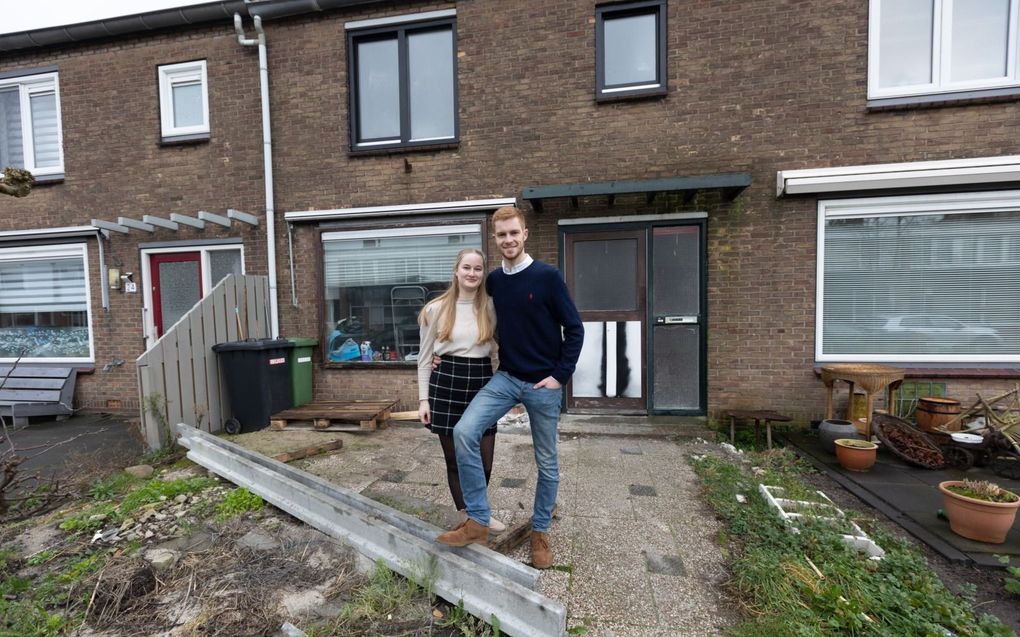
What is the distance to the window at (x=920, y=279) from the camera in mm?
4801

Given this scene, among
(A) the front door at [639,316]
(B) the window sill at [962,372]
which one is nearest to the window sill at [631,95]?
(A) the front door at [639,316]

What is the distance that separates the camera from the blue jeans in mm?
2234

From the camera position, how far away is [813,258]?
4.98 m

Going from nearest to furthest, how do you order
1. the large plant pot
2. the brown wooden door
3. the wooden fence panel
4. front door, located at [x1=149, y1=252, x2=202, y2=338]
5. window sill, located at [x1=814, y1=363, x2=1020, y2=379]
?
the large plant pot
the wooden fence panel
window sill, located at [x1=814, y1=363, x2=1020, y2=379]
the brown wooden door
front door, located at [x1=149, y1=252, x2=202, y2=338]

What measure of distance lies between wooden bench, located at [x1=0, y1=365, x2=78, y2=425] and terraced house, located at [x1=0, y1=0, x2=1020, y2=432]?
0.29 metres

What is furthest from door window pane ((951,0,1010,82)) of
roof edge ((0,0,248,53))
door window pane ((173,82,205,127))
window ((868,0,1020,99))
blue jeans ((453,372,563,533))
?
door window pane ((173,82,205,127))

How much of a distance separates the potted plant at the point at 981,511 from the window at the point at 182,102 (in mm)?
8801

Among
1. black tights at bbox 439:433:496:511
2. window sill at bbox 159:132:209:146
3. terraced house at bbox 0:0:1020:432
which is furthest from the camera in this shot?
window sill at bbox 159:132:209:146

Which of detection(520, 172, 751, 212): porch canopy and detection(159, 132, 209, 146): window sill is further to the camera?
detection(159, 132, 209, 146): window sill

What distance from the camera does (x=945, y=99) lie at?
4680 mm

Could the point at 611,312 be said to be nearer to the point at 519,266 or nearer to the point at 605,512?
the point at 605,512

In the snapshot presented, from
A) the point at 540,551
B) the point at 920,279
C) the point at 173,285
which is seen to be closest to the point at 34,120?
the point at 173,285

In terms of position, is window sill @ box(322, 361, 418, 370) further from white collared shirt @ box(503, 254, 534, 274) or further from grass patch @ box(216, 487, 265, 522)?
white collared shirt @ box(503, 254, 534, 274)

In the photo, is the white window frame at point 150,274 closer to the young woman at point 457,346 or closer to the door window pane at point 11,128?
the door window pane at point 11,128
